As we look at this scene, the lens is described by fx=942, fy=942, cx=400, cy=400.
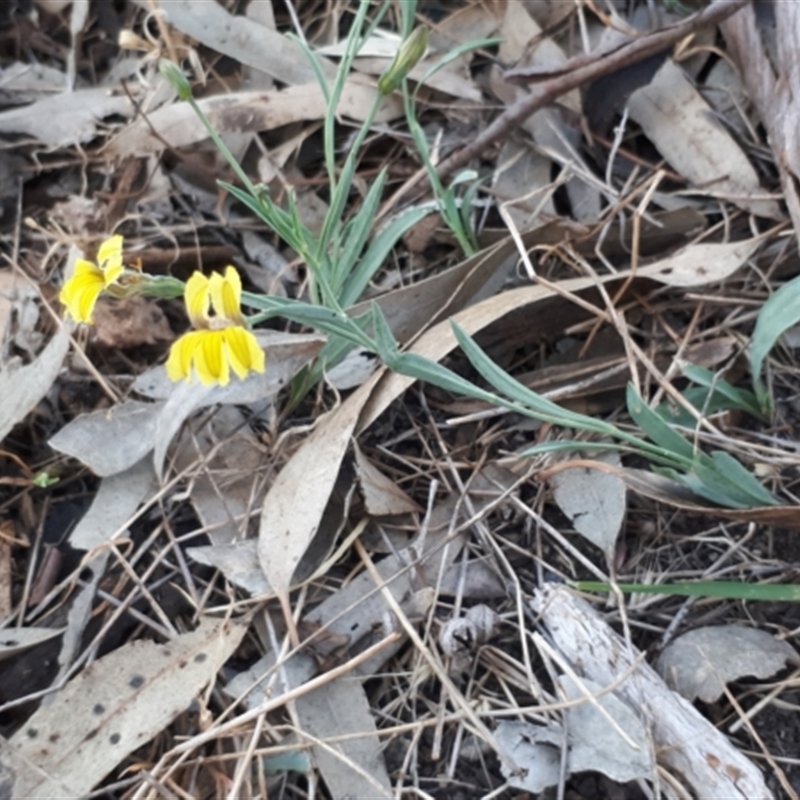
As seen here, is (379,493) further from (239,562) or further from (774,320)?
(774,320)

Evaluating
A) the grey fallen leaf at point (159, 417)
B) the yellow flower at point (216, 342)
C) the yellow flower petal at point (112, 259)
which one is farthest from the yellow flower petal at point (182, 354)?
the grey fallen leaf at point (159, 417)

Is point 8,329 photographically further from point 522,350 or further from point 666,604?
point 666,604

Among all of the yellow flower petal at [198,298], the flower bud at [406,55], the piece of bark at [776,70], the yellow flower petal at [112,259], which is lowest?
the piece of bark at [776,70]

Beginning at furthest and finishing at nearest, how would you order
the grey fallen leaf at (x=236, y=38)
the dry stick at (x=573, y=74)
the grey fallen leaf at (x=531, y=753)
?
the grey fallen leaf at (x=236, y=38), the dry stick at (x=573, y=74), the grey fallen leaf at (x=531, y=753)

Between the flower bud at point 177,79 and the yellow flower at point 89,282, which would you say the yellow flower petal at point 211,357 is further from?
the flower bud at point 177,79

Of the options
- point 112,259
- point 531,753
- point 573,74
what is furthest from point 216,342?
point 573,74

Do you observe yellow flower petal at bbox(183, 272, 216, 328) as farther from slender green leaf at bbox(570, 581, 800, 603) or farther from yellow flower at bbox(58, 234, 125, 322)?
slender green leaf at bbox(570, 581, 800, 603)

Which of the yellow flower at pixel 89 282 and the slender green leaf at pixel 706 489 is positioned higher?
the yellow flower at pixel 89 282

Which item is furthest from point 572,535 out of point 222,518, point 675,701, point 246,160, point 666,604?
point 246,160
